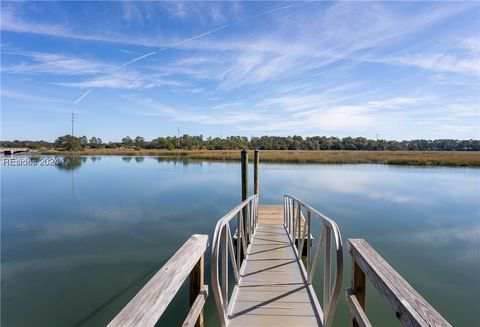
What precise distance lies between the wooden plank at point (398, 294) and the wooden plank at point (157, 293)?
1130 mm

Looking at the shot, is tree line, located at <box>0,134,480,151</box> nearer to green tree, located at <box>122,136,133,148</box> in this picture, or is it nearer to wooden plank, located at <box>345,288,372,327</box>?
green tree, located at <box>122,136,133,148</box>

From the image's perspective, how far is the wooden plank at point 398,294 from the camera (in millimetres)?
1312

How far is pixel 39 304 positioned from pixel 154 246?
340 cm

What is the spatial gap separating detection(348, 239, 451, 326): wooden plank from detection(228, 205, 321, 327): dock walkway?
4.71 feet

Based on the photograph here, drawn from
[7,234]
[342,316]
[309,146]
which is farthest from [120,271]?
[309,146]

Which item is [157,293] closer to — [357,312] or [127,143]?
[357,312]

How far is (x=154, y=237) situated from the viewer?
379 inches

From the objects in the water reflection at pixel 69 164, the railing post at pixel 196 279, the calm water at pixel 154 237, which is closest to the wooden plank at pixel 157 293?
the railing post at pixel 196 279

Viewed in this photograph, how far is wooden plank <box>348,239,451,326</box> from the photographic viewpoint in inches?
51.6

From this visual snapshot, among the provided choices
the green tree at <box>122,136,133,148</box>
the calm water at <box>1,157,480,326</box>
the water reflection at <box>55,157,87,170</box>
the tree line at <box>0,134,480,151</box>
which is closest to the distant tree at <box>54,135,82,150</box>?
the tree line at <box>0,134,480,151</box>

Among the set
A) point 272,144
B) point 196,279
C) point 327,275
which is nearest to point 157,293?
point 196,279

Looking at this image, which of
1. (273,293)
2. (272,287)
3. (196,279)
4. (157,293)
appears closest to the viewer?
(157,293)

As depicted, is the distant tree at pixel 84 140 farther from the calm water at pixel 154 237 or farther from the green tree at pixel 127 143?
the calm water at pixel 154 237

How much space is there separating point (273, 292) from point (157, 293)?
267 centimetres
